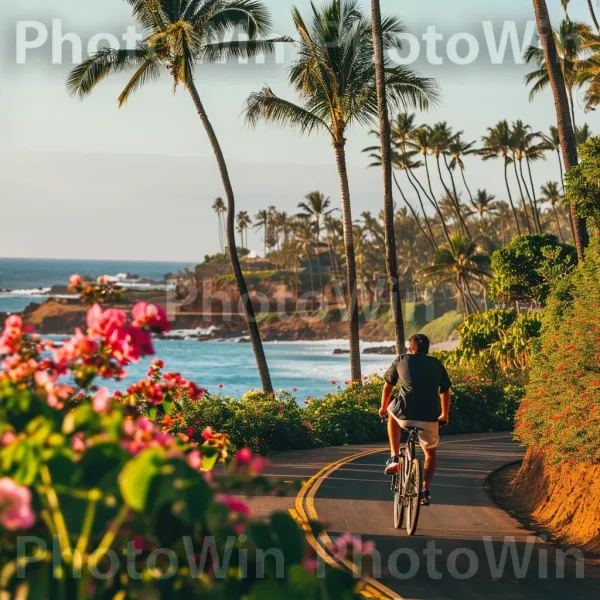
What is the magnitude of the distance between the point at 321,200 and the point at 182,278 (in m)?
35.9

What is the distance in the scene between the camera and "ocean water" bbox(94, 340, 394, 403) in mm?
90562

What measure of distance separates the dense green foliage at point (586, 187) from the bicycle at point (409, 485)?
35.3 feet

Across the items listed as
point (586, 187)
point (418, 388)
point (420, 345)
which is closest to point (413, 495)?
point (418, 388)

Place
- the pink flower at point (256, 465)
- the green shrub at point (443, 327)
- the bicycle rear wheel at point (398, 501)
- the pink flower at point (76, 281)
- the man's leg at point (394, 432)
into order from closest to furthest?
the pink flower at point (256, 465), the pink flower at point (76, 281), the man's leg at point (394, 432), the bicycle rear wheel at point (398, 501), the green shrub at point (443, 327)

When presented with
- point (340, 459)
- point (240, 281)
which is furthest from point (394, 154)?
point (340, 459)

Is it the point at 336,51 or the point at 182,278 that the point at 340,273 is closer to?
the point at 182,278

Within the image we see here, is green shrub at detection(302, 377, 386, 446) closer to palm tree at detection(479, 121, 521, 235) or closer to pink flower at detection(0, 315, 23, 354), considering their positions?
pink flower at detection(0, 315, 23, 354)

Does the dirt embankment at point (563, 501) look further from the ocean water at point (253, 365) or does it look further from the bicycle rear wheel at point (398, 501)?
the ocean water at point (253, 365)

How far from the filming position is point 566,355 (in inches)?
556

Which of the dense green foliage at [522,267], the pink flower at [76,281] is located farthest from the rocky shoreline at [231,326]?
the pink flower at [76,281]

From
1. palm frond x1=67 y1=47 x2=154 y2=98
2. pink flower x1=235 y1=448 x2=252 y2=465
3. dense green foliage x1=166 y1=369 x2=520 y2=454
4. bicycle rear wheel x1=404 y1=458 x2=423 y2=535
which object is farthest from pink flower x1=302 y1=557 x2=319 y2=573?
palm frond x1=67 y1=47 x2=154 y2=98

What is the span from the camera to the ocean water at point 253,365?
3565 inches

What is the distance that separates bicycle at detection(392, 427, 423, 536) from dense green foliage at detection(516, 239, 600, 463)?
2.19 metres

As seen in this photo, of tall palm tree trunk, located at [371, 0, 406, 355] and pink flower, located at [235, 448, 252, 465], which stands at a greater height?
tall palm tree trunk, located at [371, 0, 406, 355]
